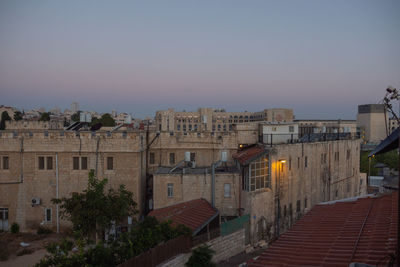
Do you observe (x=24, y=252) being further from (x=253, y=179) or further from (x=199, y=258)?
(x=253, y=179)

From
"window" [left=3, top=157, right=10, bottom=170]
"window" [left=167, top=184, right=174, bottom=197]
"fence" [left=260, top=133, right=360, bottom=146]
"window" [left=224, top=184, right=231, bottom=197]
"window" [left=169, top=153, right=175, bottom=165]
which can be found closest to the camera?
"window" [left=224, top=184, right=231, bottom=197]

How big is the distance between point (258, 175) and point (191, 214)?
5117 millimetres

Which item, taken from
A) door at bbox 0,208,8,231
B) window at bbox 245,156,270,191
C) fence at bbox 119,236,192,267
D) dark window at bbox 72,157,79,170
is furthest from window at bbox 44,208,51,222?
window at bbox 245,156,270,191

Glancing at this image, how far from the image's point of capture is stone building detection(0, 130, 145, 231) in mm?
21578

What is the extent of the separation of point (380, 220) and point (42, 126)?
31661 mm

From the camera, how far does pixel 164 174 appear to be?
66.1 feet

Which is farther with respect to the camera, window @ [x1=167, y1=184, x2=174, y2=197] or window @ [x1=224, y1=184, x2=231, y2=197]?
window @ [x1=167, y1=184, x2=174, y2=197]

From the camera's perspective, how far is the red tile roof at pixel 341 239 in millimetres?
7004

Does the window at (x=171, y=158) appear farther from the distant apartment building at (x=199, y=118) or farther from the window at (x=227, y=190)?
the distant apartment building at (x=199, y=118)

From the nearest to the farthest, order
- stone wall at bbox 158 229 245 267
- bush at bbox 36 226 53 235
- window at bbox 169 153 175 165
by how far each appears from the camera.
→ stone wall at bbox 158 229 245 267 < bush at bbox 36 226 53 235 < window at bbox 169 153 175 165

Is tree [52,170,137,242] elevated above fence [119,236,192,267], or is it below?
above

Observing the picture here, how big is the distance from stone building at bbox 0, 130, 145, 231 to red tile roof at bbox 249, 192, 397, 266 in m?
14.0

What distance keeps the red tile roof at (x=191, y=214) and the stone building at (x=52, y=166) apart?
4.52 meters

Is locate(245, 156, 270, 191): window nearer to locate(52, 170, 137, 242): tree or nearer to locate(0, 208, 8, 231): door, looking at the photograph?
locate(52, 170, 137, 242): tree
